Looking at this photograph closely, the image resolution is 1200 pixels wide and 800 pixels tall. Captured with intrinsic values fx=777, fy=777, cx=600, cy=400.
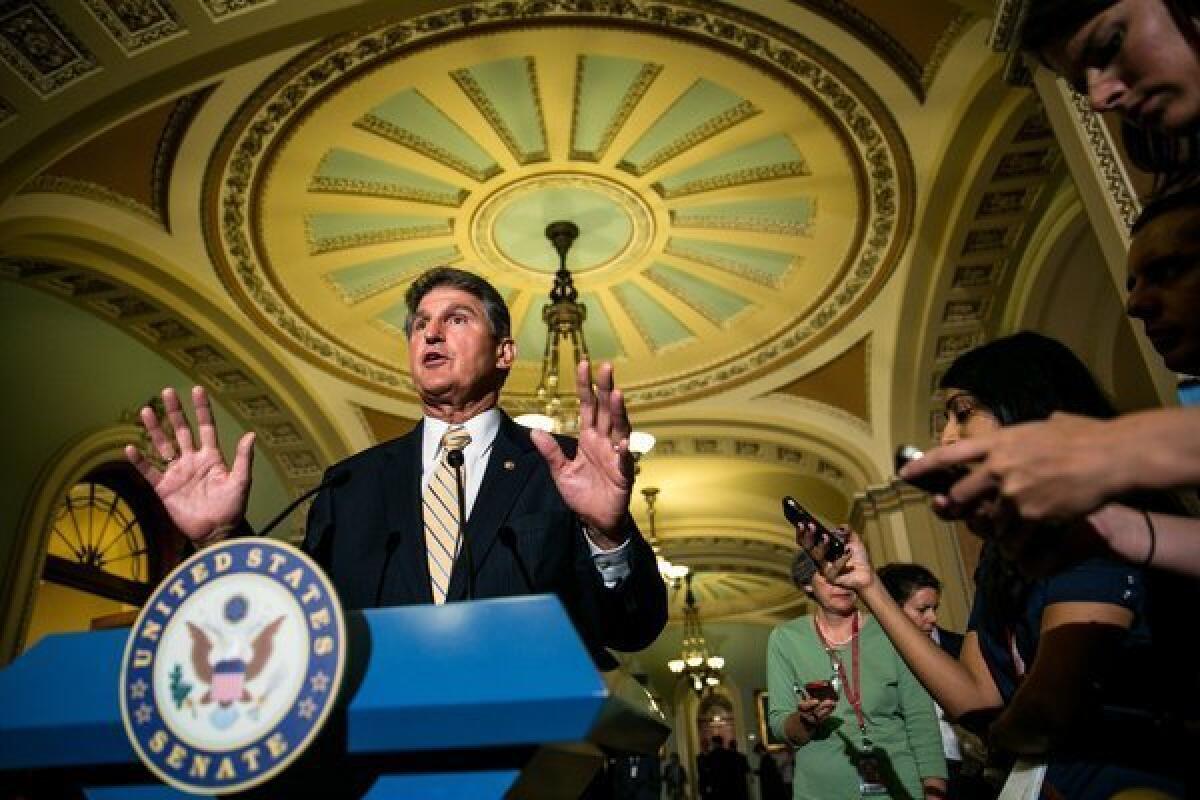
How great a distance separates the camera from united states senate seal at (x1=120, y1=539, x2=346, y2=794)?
2.19ft

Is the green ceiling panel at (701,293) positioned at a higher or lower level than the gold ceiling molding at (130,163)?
lower

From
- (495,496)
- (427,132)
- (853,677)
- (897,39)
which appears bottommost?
(853,677)

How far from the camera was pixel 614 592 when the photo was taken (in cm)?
130

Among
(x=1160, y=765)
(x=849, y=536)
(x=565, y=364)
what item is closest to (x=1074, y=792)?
(x=1160, y=765)

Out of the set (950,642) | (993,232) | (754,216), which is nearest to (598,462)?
(950,642)

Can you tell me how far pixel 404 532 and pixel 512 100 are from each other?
458 centimetres

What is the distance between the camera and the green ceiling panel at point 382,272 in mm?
6766

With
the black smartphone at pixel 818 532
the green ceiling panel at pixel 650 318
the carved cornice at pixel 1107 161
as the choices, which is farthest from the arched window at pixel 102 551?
the carved cornice at pixel 1107 161

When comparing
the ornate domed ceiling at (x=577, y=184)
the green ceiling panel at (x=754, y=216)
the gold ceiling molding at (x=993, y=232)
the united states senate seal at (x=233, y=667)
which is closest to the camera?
the united states senate seal at (x=233, y=667)

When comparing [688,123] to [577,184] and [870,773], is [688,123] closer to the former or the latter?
[577,184]

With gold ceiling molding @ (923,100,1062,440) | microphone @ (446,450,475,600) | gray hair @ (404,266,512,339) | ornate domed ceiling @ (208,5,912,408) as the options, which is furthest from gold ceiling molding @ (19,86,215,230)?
gold ceiling molding @ (923,100,1062,440)

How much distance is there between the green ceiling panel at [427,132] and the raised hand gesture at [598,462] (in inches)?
180

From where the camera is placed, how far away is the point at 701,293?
7367 mm

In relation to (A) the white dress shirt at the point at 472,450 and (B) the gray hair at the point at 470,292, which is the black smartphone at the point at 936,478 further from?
(B) the gray hair at the point at 470,292
